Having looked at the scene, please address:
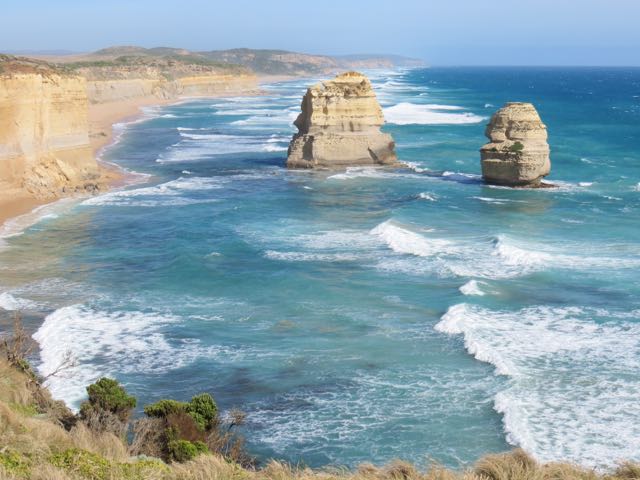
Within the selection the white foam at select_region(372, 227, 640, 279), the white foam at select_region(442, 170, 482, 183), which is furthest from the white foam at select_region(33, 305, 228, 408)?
the white foam at select_region(442, 170, 482, 183)

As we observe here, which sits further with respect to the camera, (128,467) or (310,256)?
(310,256)

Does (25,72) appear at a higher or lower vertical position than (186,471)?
higher

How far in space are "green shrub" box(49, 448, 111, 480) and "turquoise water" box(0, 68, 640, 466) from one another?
4.83m

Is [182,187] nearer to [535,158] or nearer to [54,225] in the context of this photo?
[54,225]

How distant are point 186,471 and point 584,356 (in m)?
11.3

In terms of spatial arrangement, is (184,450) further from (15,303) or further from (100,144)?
(100,144)

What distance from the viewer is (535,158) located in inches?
1561

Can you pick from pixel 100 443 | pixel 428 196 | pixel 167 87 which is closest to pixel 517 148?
pixel 428 196

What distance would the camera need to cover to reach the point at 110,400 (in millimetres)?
15117

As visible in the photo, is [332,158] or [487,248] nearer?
[487,248]

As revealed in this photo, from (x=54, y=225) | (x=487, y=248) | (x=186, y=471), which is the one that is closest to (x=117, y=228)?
(x=54, y=225)

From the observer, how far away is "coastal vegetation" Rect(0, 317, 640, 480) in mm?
10414

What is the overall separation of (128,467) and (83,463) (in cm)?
58

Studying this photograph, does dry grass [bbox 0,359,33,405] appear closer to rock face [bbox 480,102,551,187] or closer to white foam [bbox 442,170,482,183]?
rock face [bbox 480,102,551,187]
